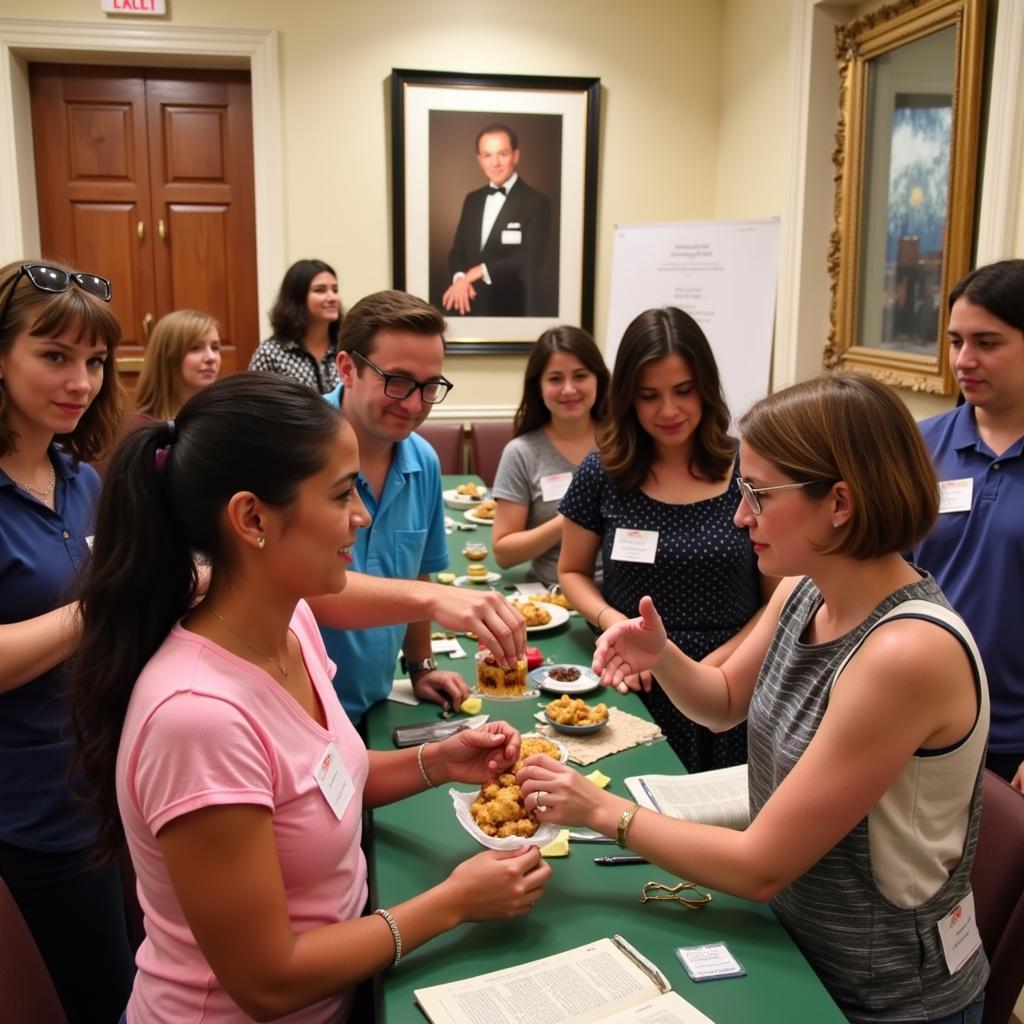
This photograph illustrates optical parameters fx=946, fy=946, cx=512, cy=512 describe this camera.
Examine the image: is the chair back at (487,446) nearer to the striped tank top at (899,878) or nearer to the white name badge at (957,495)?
the white name badge at (957,495)

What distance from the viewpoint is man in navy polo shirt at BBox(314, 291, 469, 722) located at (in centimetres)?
189

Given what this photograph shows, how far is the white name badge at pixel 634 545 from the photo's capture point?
2293mm

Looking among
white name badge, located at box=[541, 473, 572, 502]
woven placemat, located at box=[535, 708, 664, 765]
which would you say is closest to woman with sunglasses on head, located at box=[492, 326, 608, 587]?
white name badge, located at box=[541, 473, 572, 502]

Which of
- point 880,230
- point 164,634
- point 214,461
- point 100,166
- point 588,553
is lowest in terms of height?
point 588,553

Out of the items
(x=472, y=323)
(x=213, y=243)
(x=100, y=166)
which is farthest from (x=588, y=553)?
(x=100, y=166)

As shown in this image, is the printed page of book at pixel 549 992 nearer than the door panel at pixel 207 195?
Yes

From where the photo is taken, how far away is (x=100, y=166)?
5145mm

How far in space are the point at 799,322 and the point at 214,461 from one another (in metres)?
3.75

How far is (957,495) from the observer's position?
2.37 meters

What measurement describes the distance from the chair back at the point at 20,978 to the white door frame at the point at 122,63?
4.44 metres

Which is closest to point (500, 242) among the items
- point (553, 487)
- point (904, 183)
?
point (904, 183)

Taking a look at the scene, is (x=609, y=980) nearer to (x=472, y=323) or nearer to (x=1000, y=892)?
(x=1000, y=892)

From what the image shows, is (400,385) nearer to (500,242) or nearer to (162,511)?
(162,511)

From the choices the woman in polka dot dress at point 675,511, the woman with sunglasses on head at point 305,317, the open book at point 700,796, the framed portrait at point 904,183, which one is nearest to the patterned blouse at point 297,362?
the woman with sunglasses on head at point 305,317
